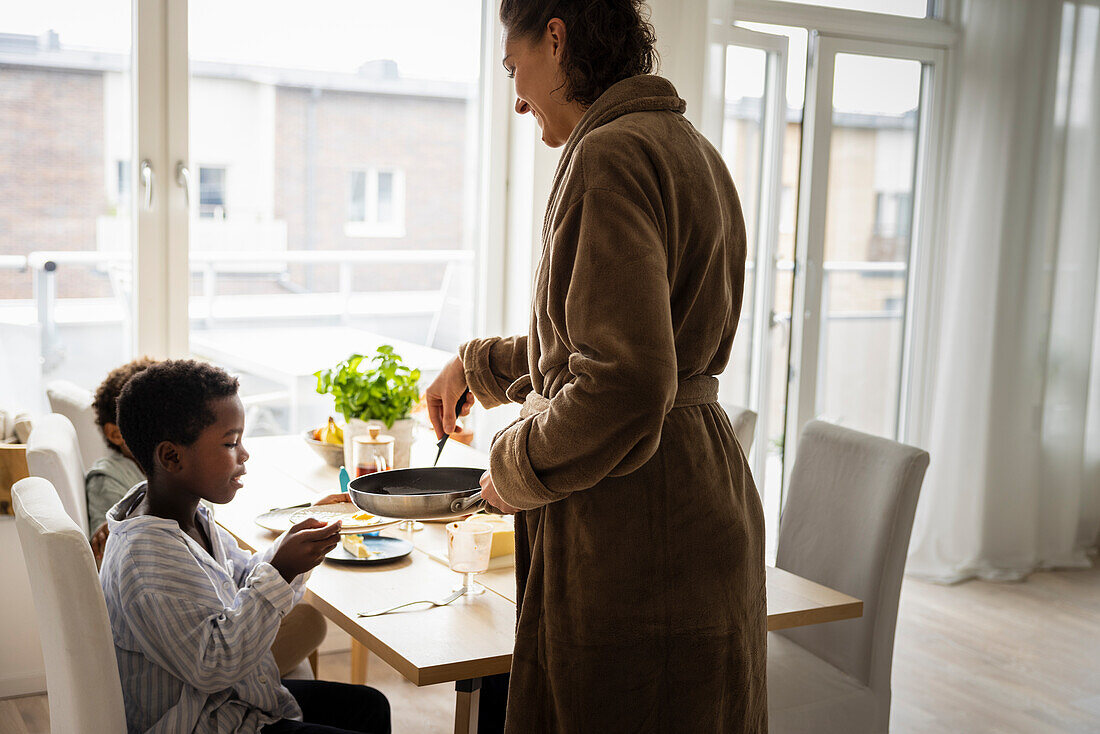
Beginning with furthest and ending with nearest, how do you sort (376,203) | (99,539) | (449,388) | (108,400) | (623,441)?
(376,203) < (108,400) < (99,539) < (449,388) < (623,441)

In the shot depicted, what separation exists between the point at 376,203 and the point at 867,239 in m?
1.92

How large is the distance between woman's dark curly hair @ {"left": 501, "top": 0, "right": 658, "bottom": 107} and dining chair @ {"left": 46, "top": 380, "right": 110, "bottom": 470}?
71.2 inches

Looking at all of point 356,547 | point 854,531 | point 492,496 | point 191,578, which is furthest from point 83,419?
point 854,531

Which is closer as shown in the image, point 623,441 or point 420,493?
point 623,441

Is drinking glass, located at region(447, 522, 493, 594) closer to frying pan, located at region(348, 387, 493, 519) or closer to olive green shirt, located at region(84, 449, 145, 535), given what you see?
frying pan, located at region(348, 387, 493, 519)

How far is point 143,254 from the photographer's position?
296cm

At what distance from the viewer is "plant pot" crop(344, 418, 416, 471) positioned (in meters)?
2.21

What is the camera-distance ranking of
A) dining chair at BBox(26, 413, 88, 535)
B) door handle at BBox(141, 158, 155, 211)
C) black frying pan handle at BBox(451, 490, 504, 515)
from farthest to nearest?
door handle at BBox(141, 158, 155, 211), dining chair at BBox(26, 413, 88, 535), black frying pan handle at BBox(451, 490, 504, 515)

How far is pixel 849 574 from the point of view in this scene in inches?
79.3

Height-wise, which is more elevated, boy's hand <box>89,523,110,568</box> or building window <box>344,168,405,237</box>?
building window <box>344,168,405,237</box>

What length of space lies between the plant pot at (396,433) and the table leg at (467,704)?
2.52ft

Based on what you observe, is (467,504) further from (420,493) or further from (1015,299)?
(1015,299)

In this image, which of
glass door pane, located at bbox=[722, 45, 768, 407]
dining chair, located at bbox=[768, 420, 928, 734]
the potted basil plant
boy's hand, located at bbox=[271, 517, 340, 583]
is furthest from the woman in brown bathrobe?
glass door pane, located at bbox=[722, 45, 768, 407]

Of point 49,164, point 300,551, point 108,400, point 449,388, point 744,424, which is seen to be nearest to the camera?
point 300,551
